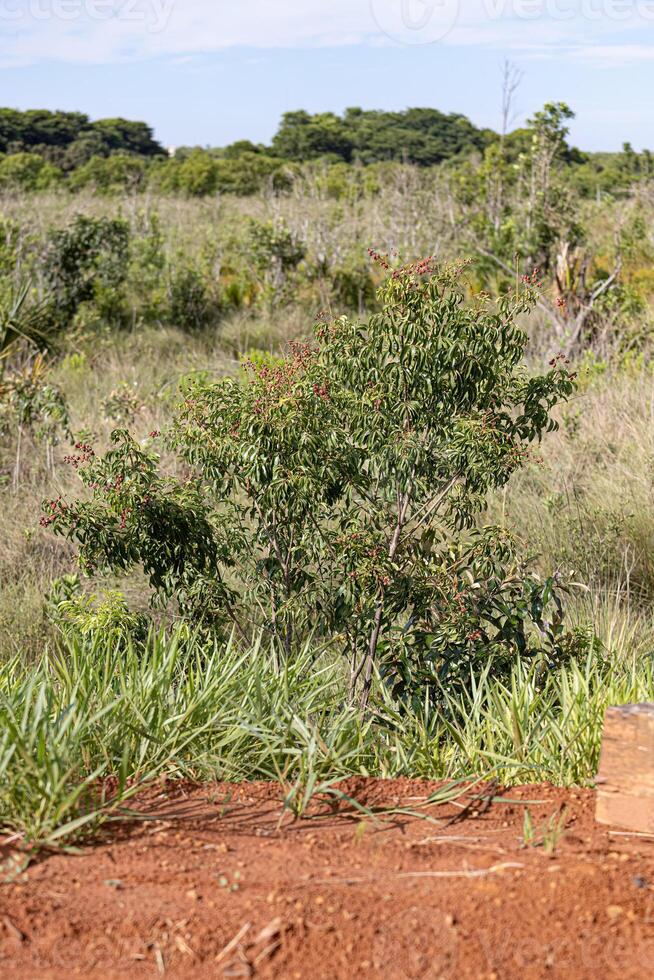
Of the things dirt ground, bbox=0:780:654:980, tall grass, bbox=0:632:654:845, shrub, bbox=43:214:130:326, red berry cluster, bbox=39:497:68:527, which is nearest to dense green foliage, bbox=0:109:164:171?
shrub, bbox=43:214:130:326

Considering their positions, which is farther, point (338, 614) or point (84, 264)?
point (84, 264)

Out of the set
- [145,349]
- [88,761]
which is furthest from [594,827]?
[145,349]

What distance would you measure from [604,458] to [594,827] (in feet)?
19.4

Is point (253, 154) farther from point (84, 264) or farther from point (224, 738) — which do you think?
point (224, 738)

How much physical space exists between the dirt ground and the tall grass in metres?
0.24

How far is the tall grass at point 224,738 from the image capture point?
3.01 meters

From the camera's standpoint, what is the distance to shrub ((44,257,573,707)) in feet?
14.6

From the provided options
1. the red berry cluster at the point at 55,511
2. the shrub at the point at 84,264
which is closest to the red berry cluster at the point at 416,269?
the red berry cluster at the point at 55,511

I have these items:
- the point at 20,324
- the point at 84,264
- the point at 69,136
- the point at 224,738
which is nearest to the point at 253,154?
the point at 69,136

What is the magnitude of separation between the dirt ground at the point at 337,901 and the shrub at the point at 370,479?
5.31 ft

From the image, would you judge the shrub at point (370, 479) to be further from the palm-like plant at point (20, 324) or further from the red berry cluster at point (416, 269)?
the palm-like plant at point (20, 324)

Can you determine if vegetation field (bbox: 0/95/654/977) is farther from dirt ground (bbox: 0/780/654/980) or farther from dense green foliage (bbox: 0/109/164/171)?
dense green foliage (bbox: 0/109/164/171)

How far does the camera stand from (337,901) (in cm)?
245

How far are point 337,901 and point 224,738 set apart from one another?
125 cm
